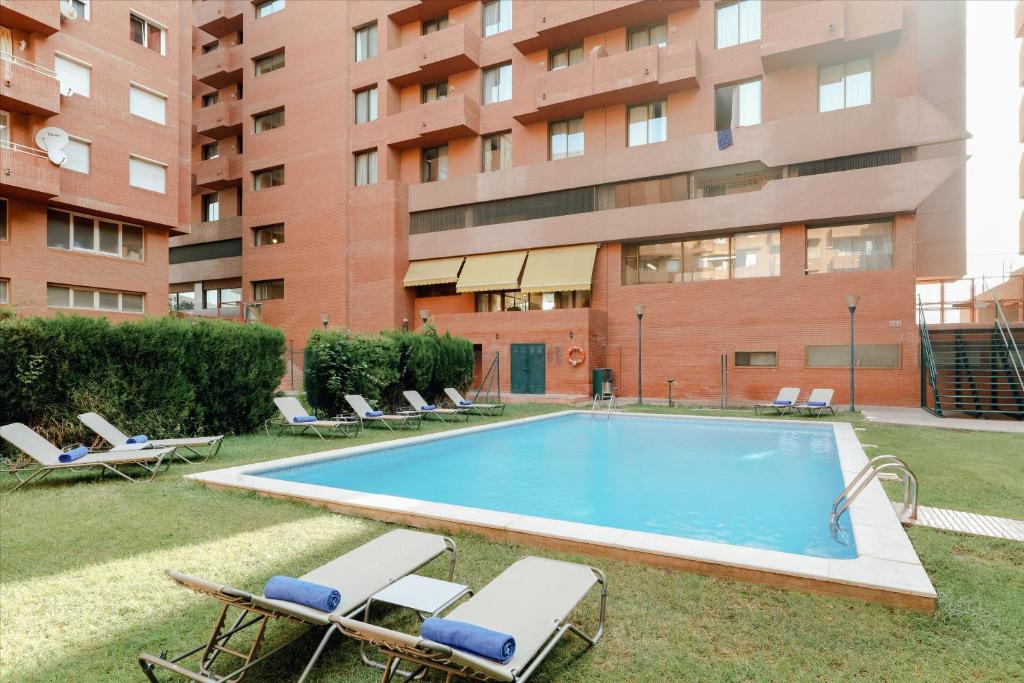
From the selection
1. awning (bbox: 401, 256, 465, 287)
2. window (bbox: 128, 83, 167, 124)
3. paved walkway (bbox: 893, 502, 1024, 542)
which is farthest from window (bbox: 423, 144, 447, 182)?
paved walkway (bbox: 893, 502, 1024, 542)

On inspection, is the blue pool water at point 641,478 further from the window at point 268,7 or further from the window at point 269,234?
the window at point 268,7

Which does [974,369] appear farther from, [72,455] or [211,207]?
[211,207]

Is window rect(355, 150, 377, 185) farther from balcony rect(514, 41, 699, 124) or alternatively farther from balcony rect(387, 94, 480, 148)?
balcony rect(514, 41, 699, 124)

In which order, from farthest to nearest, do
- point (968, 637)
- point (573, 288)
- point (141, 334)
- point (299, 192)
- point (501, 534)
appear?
1. point (299, 192)
2. point (573, 288)
3. point (141, 334)
4. point (501, 534)
5. point (968, 637)

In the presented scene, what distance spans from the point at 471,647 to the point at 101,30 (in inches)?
975

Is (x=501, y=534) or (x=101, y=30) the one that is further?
(x=101, y=30)

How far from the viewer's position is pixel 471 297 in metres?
25.2

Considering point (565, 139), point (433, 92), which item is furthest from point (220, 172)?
point (565, 139)

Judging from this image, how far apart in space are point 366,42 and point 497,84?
23.6ft

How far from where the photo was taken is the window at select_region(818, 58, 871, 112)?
1859cm

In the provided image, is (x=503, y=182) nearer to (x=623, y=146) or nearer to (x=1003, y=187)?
(x=623, y=146)

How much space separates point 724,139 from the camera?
20062mm

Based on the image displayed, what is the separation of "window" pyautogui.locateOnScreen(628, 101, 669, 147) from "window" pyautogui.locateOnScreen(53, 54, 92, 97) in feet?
62.6

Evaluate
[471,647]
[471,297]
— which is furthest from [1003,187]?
[471,647]
